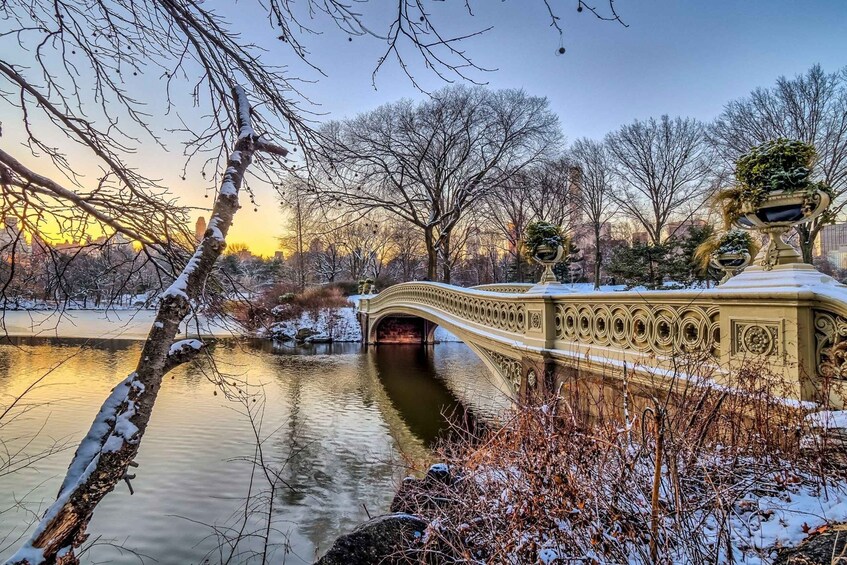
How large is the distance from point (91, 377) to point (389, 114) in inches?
714

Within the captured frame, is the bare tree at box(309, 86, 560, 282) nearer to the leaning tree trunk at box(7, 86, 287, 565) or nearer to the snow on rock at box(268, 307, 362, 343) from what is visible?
the snow on rock at box(268, 307, 362, 343)

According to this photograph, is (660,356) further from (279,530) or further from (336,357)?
(336,357)

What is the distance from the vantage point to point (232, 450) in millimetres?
8344

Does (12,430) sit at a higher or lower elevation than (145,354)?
lower

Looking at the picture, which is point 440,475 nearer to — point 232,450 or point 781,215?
point 781,215

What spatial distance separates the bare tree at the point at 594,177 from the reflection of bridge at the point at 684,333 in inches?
971

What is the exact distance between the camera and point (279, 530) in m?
5.79

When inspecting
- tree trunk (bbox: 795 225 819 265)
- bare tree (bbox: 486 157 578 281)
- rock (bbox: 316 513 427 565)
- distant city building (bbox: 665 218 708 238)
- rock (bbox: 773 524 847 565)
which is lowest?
rock (bbox: 316 513 427 565)

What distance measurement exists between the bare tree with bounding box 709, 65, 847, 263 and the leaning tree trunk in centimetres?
2204

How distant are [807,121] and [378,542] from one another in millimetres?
25967

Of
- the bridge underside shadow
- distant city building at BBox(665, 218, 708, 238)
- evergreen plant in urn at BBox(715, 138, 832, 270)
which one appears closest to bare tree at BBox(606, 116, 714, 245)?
distant city building at BBox(665, 218, 708, 238)

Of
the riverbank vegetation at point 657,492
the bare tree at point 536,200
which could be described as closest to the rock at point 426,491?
the riverbank vegetation at point 657,492

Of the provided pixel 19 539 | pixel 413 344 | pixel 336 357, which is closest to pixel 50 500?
pixel 19 539

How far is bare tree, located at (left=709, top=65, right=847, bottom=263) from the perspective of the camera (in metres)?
18.8
